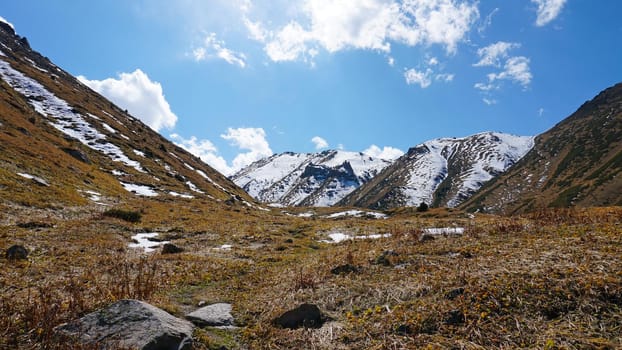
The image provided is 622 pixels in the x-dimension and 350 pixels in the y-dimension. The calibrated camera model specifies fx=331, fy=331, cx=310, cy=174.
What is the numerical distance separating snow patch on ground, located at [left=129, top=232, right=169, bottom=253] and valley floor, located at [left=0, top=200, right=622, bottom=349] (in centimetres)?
247

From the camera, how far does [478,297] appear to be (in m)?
7.91

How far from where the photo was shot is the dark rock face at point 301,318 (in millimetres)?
8539

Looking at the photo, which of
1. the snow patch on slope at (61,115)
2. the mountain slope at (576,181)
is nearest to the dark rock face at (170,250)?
the snow patch on slope at (61,115)

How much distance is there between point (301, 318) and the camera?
28.5 feet

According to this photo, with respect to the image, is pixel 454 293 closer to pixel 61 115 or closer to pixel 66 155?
pixel 66 155

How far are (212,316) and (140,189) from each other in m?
56.0

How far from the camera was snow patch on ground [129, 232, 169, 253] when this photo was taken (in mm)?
21366

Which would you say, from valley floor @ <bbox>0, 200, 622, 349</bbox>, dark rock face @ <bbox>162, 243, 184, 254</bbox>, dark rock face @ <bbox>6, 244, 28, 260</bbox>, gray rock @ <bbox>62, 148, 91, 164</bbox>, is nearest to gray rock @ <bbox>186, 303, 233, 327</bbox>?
valley floor @ <bbox>0, 200, 622, 349</bbox>

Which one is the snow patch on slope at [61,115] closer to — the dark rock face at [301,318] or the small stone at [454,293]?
the dark rock face at [301,318]

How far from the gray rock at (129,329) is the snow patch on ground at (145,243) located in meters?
13.7

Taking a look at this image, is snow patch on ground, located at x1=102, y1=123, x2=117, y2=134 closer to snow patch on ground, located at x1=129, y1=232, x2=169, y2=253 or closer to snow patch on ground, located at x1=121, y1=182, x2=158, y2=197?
snow patch on ground, located at x1=121, y1=182, x2=158, y2=197

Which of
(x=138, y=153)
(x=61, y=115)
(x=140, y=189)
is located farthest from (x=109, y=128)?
(x=140, y=189)

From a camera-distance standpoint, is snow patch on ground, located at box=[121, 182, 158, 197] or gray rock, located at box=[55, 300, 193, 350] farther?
snow patch on ground, located at box=[121, 182, 158, 197]

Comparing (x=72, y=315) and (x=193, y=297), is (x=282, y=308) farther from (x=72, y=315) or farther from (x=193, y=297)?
(x=72, y=315)
